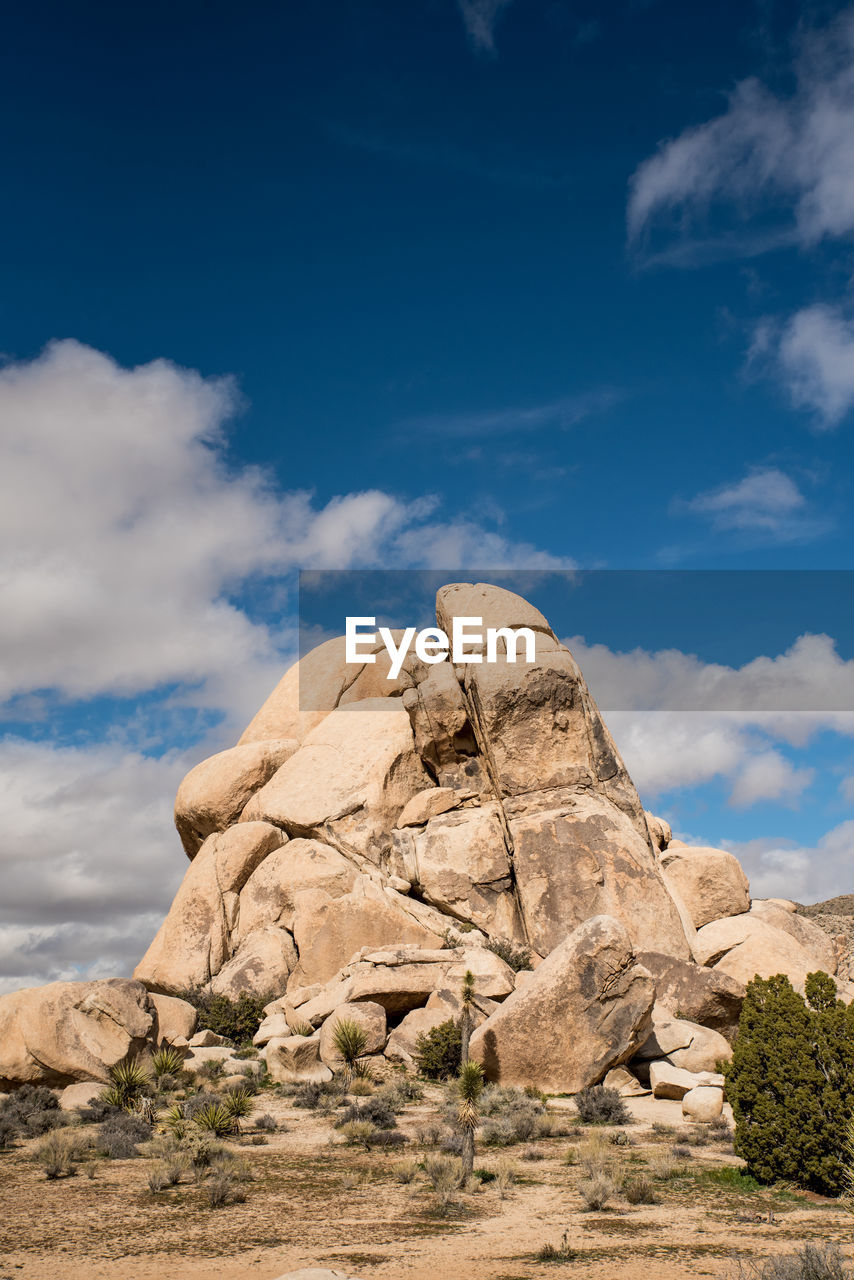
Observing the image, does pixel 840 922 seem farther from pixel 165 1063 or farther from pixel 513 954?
pixel 165 1063

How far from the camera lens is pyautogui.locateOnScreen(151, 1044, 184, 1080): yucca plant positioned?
814 inches

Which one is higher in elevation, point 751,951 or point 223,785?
point 223,785

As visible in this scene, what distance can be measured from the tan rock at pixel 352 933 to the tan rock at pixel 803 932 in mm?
12717

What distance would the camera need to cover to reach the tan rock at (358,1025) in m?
22.2

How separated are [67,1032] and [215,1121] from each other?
18.2 ft

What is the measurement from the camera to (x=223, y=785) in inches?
1458

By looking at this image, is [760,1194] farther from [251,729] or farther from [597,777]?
[251,729]

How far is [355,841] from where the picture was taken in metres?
32.0

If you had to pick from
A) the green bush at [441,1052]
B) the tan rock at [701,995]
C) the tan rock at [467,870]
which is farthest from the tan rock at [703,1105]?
the tan rock at [467,870]

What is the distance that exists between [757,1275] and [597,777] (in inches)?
902

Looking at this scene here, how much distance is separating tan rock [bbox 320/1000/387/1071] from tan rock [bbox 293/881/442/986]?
4.79 m

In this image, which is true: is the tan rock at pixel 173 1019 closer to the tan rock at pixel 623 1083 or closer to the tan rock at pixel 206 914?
the tan rock at pixel 206 914

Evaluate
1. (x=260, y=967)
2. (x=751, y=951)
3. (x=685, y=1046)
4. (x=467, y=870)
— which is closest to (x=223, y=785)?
(x=260, y=967)

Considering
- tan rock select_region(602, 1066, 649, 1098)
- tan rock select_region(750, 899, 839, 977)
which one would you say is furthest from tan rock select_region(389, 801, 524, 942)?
tan rock select_region(750, 899, 839, 977)
